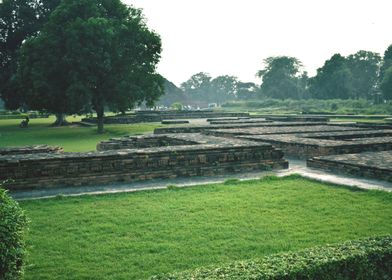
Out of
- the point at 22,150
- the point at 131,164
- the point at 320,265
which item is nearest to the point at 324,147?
the point at 131,164

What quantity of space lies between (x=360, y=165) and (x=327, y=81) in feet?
189

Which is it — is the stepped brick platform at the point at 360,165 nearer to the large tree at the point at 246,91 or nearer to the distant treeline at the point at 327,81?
the distant treeline at the point at 327,81

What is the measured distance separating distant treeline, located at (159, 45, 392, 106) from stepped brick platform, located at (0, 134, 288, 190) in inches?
1855

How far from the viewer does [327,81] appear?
60.4 meters

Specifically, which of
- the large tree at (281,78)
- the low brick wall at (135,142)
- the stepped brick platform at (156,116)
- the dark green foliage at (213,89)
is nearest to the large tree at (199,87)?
the dark green foliage at (213,89)

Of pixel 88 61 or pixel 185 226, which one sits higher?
pixel 88 61

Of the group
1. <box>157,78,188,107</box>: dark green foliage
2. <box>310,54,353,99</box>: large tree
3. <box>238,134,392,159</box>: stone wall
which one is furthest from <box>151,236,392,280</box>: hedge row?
<box>157,78,188,107</box>: dark green foliage

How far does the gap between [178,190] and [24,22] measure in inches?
953

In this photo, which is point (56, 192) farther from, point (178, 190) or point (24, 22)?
point (24, 22)

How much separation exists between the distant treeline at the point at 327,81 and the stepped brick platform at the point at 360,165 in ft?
152

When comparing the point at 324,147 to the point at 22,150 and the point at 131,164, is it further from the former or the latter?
the point at 22,150

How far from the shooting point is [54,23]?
19391mm

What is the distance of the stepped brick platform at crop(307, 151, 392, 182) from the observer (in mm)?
6586

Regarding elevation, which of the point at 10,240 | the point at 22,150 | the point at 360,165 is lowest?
the point at 360,165
